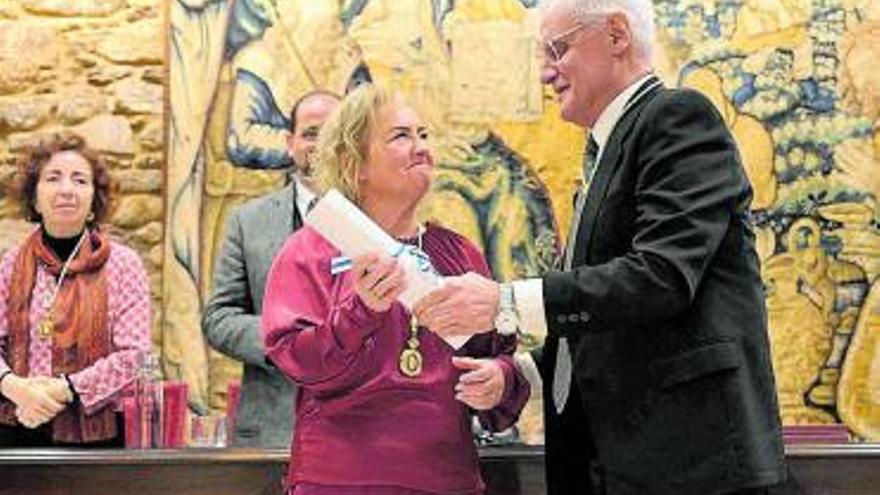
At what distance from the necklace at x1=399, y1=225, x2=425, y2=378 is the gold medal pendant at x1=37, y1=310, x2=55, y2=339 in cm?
182

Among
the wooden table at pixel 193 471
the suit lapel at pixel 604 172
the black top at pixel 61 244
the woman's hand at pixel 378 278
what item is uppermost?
the suit lapel at pixel 604 172

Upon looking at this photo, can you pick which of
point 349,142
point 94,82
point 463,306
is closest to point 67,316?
point 94,82

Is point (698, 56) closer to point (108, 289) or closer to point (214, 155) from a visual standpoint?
point (214, 155)

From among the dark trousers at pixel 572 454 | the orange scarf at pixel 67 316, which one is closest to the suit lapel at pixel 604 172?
the dark trousers at pixel 572 454

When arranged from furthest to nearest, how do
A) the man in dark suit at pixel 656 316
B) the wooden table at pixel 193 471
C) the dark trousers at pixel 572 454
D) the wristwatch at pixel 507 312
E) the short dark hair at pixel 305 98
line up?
the short dark hair at pixel 305 98 < the wooden table at pixel 193 471 < the dark trousers at pixel 572 454 < the wristwatch at pixel 507 312 < the man in dark suit at pixel 656 316

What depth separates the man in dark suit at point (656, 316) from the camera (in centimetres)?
225

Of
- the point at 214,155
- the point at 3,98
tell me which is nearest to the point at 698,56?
the point at 214,155

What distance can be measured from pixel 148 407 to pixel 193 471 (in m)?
0.57

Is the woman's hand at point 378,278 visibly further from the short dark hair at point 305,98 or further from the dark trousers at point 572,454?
the short dark hair at point 305,98

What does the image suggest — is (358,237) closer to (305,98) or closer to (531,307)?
(531,307)

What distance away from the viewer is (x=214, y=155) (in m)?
4.77

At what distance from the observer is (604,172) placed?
2447 mm

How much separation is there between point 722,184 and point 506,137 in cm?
251

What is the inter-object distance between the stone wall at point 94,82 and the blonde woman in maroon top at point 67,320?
A: 31cm
